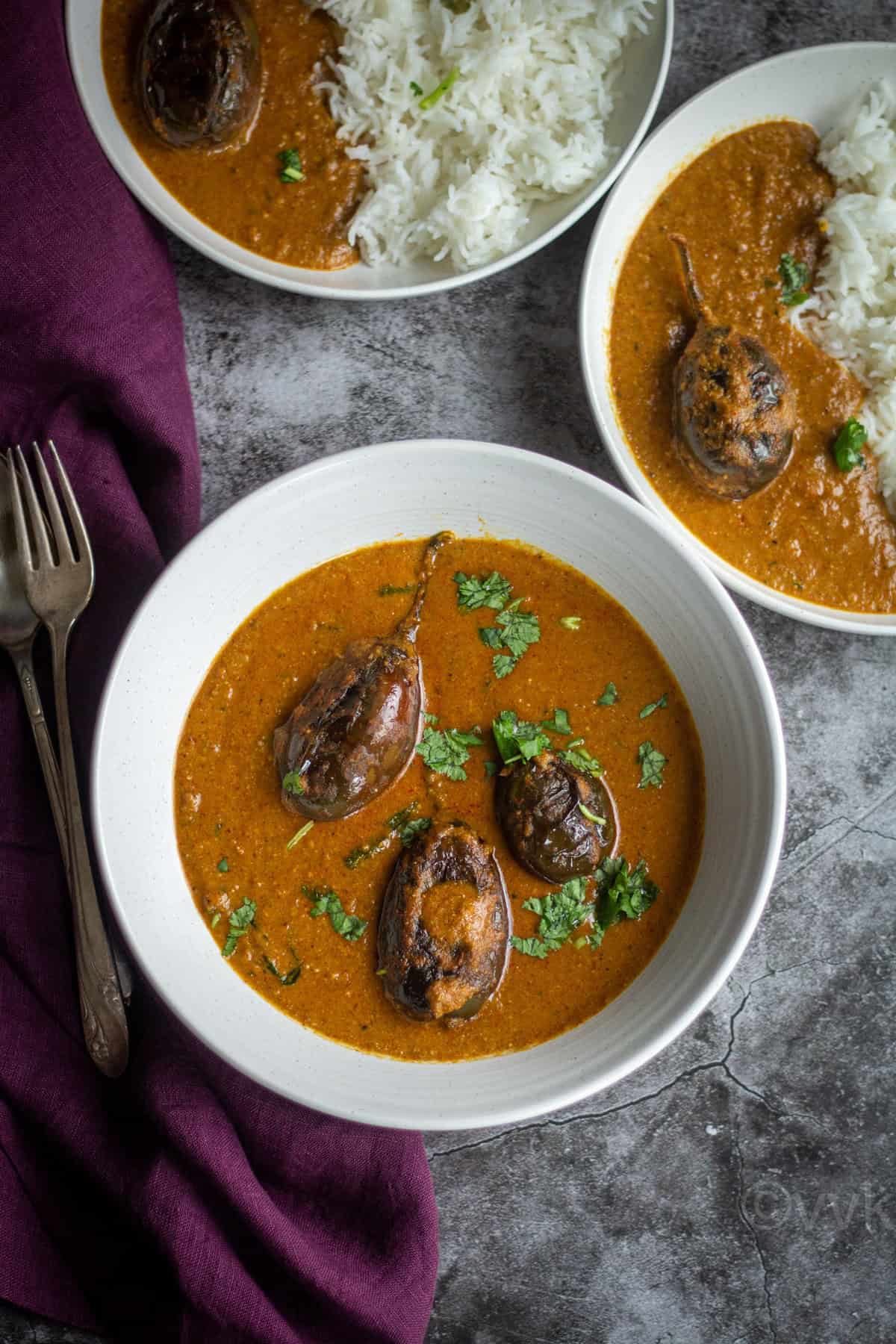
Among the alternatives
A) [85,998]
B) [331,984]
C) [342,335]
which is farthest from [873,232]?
[85,998]

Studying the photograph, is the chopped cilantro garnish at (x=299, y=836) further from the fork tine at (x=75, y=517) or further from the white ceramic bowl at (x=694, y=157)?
the white ceramic bowl at (x=694, y=157)

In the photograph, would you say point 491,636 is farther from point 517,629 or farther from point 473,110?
point 473,110

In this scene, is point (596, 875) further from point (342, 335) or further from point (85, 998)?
point (342, 335)

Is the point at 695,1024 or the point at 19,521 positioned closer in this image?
the point at 19,521

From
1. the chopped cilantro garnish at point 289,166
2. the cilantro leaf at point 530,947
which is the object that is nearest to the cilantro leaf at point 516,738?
the cilantro leaf at point 530,947

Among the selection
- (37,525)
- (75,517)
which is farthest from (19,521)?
(75,517)

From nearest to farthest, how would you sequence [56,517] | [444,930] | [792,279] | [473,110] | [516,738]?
[444,930], [516,738], [56,517], [473,110], [792,279]
